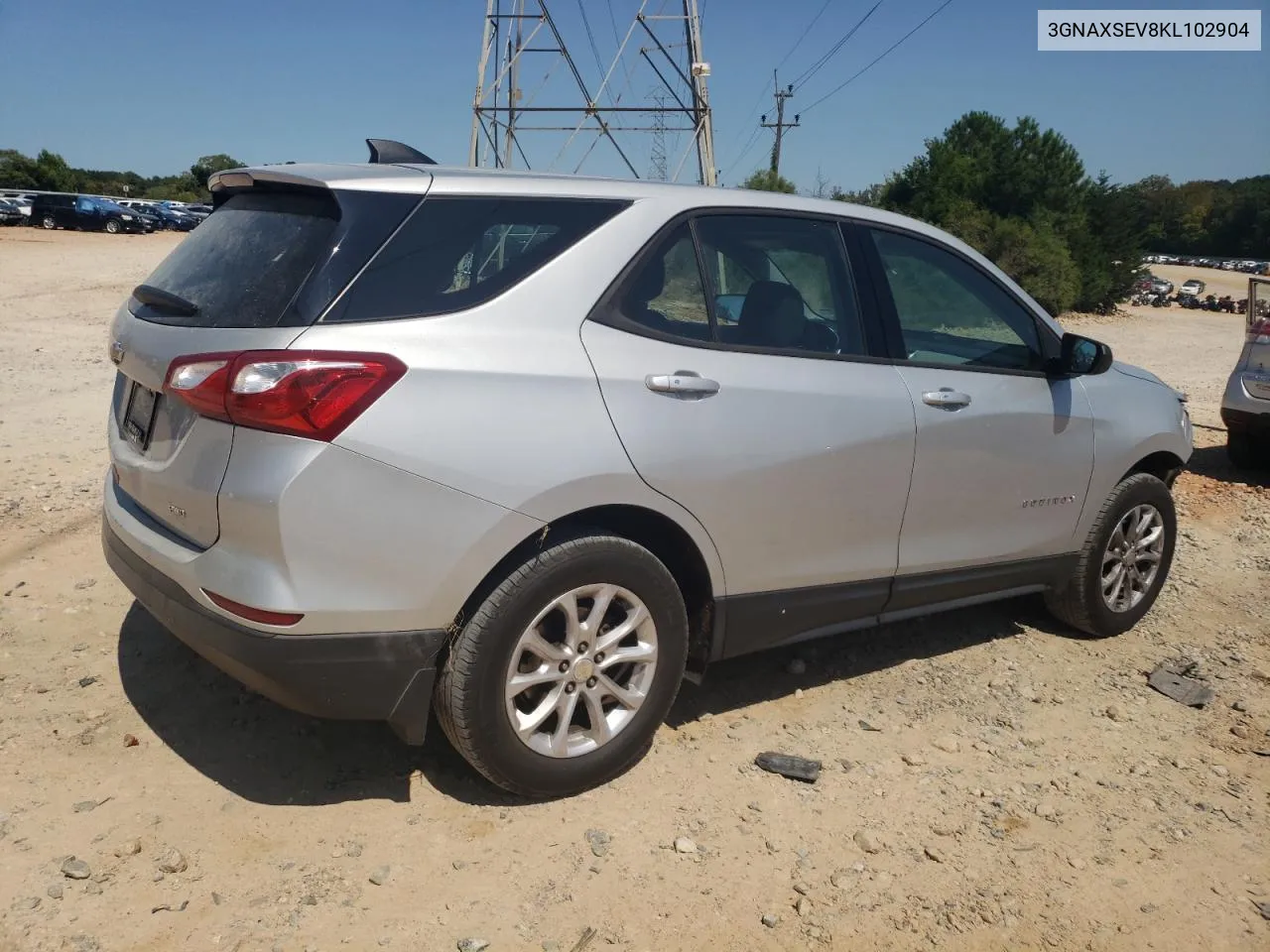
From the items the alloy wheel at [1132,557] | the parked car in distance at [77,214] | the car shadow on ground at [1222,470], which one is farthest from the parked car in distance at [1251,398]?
the parked car in distance at [77,214]

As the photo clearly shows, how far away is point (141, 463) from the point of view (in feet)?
10.3

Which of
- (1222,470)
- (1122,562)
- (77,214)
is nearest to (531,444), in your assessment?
(1122,562)

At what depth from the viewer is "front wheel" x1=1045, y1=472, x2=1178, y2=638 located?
4.83m

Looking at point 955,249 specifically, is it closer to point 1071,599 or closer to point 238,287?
point 1071,599

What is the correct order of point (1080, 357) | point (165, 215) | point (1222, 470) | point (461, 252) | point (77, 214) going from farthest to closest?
point (165, 215) < point (77, 214) < point (1222, 470) < point (1080, 357) < point (461, 252)

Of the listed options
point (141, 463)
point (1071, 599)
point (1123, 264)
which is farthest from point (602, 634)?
point (1123, 264)

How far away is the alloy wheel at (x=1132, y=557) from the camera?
4.97 m

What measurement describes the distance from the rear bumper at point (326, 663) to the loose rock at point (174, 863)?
0.52 meters

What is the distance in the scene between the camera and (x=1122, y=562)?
16.5 feet

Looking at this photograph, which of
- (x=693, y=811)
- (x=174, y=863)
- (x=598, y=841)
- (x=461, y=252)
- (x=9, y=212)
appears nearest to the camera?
(x=174, y=863)

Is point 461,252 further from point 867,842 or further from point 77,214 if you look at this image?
point 77,214

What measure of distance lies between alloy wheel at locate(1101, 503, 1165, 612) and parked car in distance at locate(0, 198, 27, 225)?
4625 cm

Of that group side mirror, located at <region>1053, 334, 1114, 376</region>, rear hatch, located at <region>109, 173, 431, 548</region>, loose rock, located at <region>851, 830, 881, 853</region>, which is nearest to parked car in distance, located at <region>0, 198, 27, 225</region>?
rear hatch, located at <region>109, 173, 431, 548</region>

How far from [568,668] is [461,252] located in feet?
4.21
